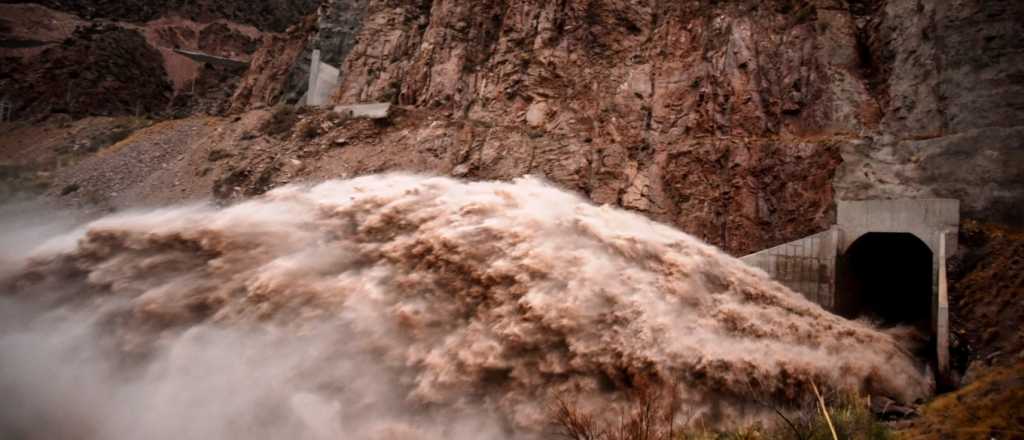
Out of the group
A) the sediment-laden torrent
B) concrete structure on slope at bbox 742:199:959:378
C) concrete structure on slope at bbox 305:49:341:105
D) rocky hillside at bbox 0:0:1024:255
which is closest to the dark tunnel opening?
concrete structure on slope at bbox 742:199:959:378

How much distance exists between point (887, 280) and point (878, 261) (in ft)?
2.03

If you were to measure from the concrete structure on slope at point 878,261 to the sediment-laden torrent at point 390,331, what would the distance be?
1.62m

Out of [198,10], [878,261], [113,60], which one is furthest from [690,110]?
[198,10]

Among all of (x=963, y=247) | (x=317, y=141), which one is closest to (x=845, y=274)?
(x=963, y=247)

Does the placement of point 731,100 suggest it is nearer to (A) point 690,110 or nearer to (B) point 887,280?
(A) point 690,110

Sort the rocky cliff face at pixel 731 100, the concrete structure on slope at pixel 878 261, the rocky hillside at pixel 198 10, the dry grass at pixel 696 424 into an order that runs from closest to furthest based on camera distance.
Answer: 1. the dry grass at pixel 696 424
2. the concrete structure on slope at pixel 878 261
3. the rocky cliff face at pixel 731 100
4. the rocky hillside at pixel 198 10

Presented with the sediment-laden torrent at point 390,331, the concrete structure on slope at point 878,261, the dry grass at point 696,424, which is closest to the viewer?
the dry grass at point 696,424

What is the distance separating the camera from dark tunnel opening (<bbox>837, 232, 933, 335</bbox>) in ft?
39.2

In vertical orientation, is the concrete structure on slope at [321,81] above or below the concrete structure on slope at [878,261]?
above

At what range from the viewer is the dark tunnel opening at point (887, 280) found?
11938 millimetres

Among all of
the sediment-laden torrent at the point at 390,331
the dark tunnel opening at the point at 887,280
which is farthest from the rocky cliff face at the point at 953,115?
the sediment-laden torrent at the point at 390,331

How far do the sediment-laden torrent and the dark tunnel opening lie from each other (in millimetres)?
2340

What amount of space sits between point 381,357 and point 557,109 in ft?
42.2

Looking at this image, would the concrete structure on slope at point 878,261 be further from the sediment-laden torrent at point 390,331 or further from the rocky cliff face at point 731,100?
the sediment-laden torrent at point 390,331
